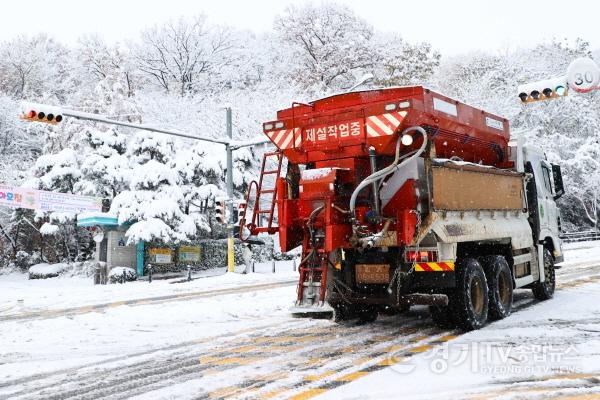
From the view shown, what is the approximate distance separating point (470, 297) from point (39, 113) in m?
10.7

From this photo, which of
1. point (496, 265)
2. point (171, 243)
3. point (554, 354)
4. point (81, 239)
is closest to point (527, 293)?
point (496, 265)

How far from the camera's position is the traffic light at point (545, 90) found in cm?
1320

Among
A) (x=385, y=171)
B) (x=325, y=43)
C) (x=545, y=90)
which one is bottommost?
(x=385, y=171)

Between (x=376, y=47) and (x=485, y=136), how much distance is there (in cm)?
3385

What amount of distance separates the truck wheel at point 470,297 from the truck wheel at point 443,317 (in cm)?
8

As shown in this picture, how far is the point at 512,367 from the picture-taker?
5.35 meters

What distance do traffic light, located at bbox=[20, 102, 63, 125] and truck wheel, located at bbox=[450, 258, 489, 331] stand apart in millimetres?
10306

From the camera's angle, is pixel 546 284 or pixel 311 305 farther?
pixel 546 284

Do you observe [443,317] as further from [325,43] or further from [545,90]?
[325,43]

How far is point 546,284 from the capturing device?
33.6ft

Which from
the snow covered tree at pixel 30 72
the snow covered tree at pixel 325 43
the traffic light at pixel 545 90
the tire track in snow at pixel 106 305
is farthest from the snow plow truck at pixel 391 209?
the snow covered tree at pixel 30 72

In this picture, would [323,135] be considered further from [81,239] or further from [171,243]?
[81,239]

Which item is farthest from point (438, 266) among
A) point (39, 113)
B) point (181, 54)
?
point (181, 54)

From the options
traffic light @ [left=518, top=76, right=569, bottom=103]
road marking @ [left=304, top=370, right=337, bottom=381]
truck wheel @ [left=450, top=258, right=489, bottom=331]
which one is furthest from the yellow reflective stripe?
traffic light @ [left=518, top=76, right=569, bottom=103]
